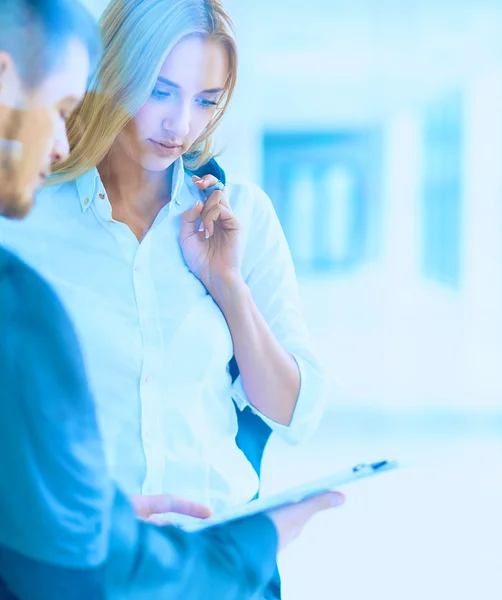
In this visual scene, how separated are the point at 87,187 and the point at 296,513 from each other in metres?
0.50

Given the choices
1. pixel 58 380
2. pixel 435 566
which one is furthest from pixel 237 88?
pixel 435 566

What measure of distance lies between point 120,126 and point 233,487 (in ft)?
1.72

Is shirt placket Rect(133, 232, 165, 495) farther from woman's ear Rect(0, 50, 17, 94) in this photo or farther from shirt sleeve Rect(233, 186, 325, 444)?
woman's ear Rect(0, 50, 17, 94)

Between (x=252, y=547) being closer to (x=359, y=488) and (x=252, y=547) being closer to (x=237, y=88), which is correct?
(x=237, y=88)

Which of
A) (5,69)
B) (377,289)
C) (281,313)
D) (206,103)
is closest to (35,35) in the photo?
(5,69)

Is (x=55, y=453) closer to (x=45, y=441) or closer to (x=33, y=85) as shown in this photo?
(x=45, y=441)

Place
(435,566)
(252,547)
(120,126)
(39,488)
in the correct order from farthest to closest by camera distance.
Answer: (435,566) < (120,126) < (252,547) < (39,488)

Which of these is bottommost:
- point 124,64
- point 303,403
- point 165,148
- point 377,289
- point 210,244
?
point 377,289

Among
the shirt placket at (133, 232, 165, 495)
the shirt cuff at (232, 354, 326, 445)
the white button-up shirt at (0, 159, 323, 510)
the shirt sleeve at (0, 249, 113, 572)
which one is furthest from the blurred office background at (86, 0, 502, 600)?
the shirt sleeve at (0, 249, 113, 572)

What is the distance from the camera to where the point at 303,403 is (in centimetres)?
103

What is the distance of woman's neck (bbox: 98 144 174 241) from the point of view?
3.13ft

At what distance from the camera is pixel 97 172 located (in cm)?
94

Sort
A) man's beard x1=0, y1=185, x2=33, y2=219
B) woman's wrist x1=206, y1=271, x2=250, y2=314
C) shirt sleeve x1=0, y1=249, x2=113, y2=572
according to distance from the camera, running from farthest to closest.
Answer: woman's wrist x1=206, y1=271, x2=250, y2=314 → man's beard x1=0, y1=185, x2=33, y2=219 → shirt sleeve x1=0, y1=249, x2=113, y2=572

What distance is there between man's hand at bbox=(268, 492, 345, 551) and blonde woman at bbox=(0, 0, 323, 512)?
0.62ft
